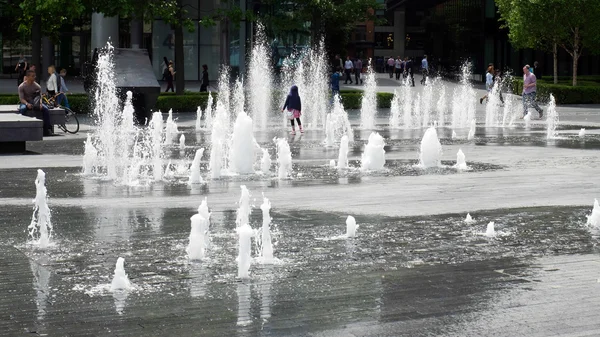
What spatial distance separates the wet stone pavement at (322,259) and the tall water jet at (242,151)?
578mm

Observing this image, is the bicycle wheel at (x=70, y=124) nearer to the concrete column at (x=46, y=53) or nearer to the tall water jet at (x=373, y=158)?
the tall water jet at (x=373, y=158)

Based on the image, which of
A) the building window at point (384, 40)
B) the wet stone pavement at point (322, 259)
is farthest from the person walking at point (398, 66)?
the wet stone pavement at point (322, 259)

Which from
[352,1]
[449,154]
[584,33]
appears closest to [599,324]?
[449,154]

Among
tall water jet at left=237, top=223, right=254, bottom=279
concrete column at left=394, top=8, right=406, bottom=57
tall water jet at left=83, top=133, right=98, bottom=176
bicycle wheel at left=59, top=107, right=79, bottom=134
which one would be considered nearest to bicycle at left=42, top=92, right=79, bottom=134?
bicycle wheel at left=59, top=107, right=79, bottom=134

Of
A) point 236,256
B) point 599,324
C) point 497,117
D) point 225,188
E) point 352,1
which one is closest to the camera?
point 599,324

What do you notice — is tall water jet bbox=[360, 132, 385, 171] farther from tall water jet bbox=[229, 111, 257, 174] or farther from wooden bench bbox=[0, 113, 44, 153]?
wooden bench bbox=[0, 113, 44, 153]

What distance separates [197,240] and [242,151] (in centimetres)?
718

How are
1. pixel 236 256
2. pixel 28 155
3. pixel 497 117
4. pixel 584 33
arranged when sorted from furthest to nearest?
pixel 584 33 → pixel 497 117 → pixel 28 155 → pixel 236 256

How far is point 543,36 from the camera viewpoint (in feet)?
146

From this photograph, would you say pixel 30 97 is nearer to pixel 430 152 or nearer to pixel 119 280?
pixel 430 152

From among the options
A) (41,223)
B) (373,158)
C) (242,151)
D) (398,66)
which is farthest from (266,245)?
(398,66)

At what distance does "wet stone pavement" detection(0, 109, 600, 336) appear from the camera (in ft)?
23.7

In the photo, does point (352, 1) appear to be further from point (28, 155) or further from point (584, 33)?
point (28, 155)

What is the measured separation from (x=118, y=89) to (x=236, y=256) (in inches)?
837
